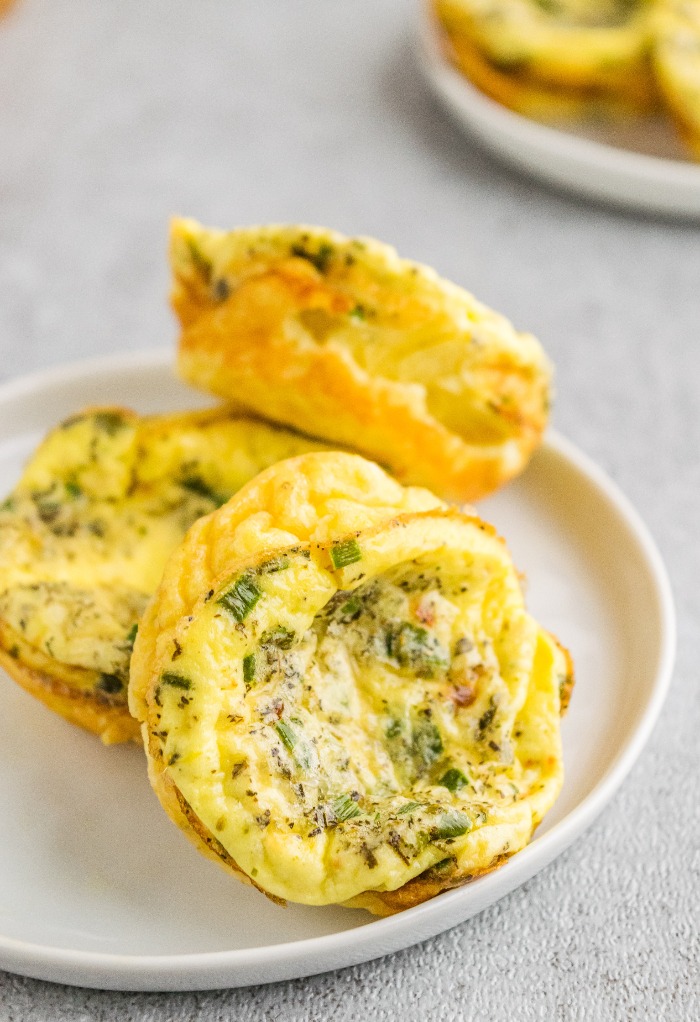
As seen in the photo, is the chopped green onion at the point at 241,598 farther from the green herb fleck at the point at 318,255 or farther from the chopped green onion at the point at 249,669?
the green herb fleck at the point at 318,255

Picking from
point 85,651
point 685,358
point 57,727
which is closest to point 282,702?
point 85,651

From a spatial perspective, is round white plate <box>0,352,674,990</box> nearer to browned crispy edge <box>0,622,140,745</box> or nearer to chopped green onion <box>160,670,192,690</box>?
browned crispy edge <box>0,622,140,745</box>

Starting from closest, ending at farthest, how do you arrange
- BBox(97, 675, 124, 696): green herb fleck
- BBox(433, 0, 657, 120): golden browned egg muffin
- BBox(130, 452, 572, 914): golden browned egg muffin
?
BBox(130, 452, 572, 914): golden browned egg muffin → BBox(97, 675, 124, 696): green herb fleck → BBox(433, 0, 657, 120): golden browned egg muffin

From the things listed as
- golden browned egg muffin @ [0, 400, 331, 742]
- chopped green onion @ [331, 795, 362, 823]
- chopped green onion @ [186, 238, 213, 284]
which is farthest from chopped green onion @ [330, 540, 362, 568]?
chopped green onion @ [186, 238, 213, 284]

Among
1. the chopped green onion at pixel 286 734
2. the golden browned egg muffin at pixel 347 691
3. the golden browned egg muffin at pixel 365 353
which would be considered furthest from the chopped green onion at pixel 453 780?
the golden browned egg muffin at pixel 365 353

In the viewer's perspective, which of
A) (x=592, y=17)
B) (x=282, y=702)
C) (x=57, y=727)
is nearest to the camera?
(x=282, y=702)

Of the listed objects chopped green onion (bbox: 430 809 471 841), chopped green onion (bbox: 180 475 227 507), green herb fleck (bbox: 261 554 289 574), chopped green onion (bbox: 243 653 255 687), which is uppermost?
green herb fleck (bbox: 261 554 289 574)

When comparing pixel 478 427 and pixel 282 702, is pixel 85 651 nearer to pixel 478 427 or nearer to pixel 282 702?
pixel 282 702
